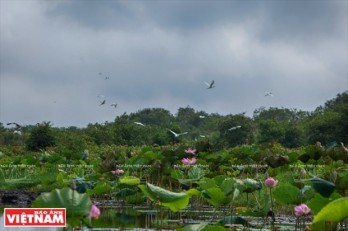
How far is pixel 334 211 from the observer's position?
3.53 m

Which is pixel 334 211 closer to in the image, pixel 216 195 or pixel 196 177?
pixel 216 195

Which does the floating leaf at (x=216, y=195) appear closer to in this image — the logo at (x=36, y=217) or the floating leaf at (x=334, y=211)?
the floating leaf at (x=334, y=211)

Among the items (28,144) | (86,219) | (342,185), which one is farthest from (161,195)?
(28,144)

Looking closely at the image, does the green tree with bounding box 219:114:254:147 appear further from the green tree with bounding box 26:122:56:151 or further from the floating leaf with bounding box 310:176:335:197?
the floating leaf with bounding box 310:176:335:197

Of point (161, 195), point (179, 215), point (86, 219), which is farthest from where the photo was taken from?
point (179, 215)

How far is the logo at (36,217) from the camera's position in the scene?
3.34 m

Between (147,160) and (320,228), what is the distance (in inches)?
266

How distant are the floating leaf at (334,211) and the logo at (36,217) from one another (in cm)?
124

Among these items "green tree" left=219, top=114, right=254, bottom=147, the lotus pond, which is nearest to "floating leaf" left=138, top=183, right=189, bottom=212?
the lotus pond

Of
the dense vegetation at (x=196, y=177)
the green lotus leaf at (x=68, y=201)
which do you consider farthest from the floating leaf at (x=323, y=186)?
the green lotus leaf at (x=68, y=201)

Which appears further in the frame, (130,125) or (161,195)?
(130,125)

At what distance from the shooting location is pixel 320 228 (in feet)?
13.8

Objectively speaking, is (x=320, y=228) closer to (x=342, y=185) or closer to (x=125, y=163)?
(x=342, y=185)

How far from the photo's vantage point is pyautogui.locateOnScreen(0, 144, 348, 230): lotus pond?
369 centimetres
